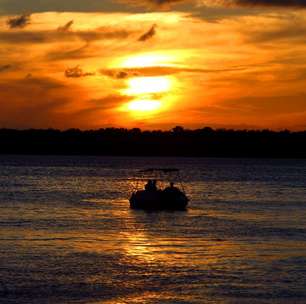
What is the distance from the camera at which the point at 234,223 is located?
60.5 metres

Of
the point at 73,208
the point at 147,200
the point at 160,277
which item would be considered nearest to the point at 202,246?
the point at 160,277

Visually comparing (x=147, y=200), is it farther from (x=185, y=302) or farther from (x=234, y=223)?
(x=185, y=302)

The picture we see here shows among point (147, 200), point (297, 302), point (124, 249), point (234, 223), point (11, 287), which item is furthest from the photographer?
point (147, 200)

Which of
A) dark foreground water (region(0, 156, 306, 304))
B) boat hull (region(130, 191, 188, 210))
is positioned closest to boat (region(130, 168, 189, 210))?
boat hull (region(130, 191, 188, 210))

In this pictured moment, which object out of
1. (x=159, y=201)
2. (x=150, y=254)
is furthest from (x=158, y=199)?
(x=150, y=254)

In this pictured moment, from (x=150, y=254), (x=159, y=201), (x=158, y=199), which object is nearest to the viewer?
(x=150, y=254)

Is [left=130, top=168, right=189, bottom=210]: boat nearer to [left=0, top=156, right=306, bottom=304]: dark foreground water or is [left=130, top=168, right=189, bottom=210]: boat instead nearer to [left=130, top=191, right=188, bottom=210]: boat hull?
[left=130, top=191, right=188, bottom=210]: boat hull

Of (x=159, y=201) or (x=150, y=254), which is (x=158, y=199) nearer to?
(x=159, y=201)

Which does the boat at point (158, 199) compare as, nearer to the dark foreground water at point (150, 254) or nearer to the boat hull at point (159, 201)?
the boat hull at point (159, 201)

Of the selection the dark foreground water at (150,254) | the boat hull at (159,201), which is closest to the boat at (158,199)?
the boat hull at (159,201)

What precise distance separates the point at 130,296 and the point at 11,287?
4.96m

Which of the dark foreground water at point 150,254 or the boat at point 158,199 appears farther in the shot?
the boat at point 158,199

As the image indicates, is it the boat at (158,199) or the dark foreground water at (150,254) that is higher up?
the boat at (158,199)

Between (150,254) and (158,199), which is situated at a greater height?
(158,199)
